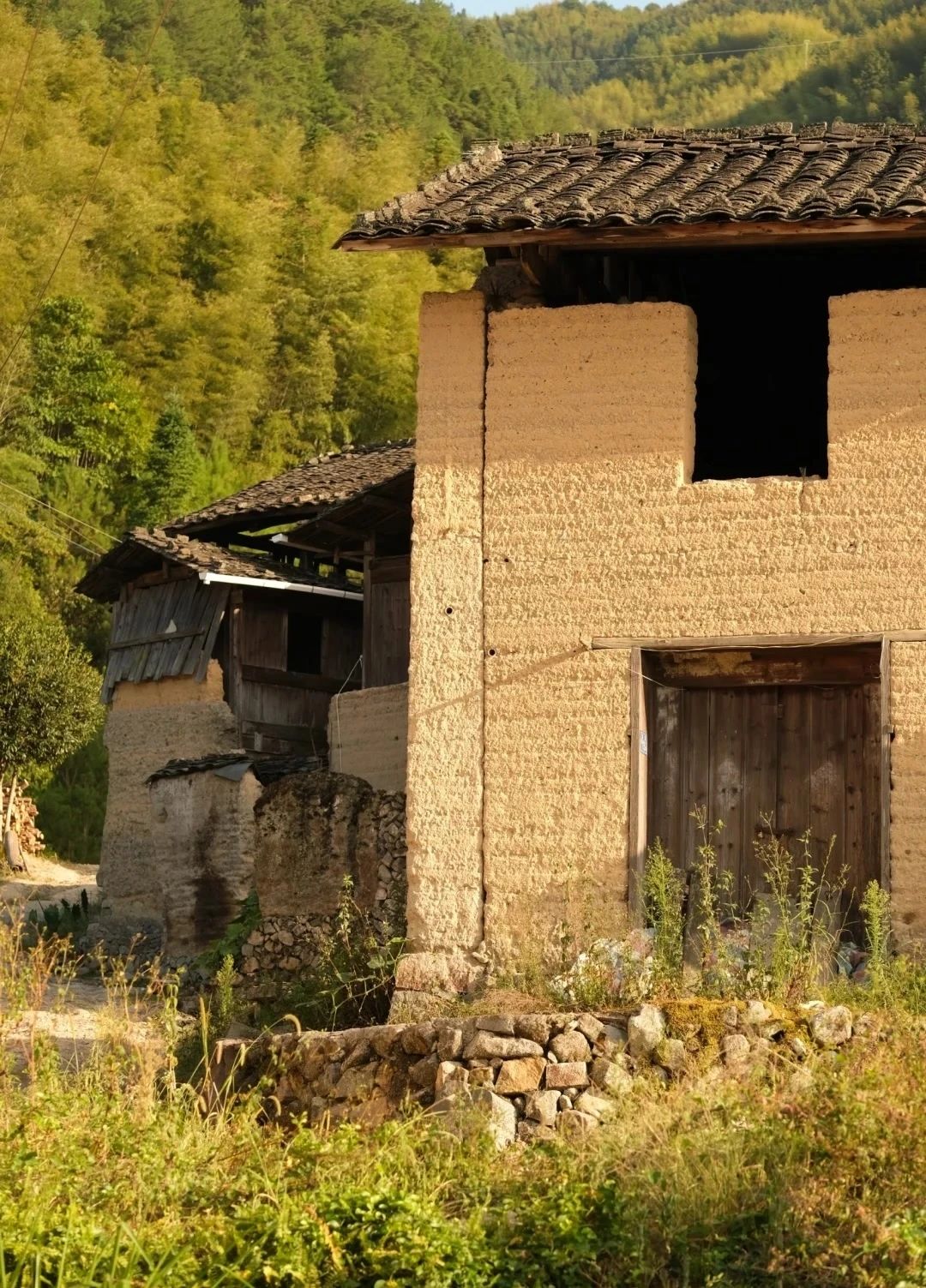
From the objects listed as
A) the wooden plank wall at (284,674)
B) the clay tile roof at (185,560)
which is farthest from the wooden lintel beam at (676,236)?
the wooden plank wall at (284,674)

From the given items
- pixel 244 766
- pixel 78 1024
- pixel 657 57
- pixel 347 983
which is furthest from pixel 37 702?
pixel 657 57

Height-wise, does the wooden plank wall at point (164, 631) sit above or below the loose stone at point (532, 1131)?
above

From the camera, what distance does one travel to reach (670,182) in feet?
41.7

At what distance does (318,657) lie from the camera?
79.9 ft

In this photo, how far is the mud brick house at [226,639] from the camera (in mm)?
22953

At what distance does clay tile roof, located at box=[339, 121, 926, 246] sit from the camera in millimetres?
11898

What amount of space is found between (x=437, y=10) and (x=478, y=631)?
6728 cm

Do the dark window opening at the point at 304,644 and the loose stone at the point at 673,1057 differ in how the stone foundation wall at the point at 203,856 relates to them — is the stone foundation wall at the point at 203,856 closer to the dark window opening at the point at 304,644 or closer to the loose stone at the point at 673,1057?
the dark window opening at the point at 304,644

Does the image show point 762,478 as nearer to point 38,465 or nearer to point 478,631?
point 478,631

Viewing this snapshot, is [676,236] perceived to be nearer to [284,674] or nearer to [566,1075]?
[566,1075]

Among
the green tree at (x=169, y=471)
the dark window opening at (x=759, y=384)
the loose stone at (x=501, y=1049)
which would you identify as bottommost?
the loose stone at (x=501, y=1049)

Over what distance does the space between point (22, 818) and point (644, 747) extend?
69.6ft

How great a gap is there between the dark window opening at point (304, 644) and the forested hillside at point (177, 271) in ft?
34.5

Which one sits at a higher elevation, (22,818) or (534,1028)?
(22,818)
